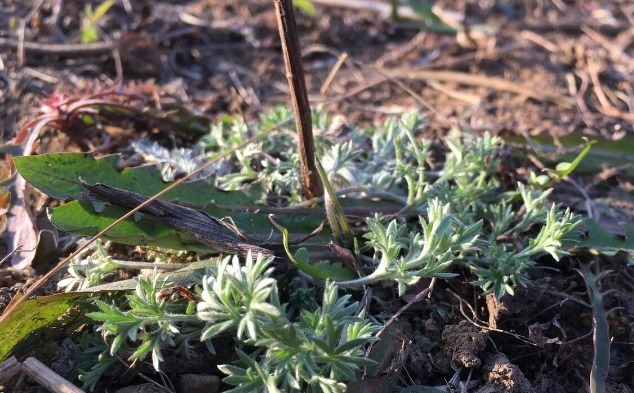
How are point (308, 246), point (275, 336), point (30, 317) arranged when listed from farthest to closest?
point (308, 246) < point (30, 317) < point (275, 336)

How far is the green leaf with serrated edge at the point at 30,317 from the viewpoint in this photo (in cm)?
164

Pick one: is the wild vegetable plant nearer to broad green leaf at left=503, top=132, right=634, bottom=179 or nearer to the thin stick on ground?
the thin stick on ground

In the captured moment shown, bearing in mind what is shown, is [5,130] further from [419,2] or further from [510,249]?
[419,2]

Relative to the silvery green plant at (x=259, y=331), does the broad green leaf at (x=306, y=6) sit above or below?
below

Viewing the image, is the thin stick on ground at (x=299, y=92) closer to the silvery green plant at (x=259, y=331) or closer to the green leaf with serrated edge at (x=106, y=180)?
the green leaf with serrated edge at (x=106, y=180)

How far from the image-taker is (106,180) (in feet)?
6.66

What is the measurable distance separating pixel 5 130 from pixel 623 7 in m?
4.09

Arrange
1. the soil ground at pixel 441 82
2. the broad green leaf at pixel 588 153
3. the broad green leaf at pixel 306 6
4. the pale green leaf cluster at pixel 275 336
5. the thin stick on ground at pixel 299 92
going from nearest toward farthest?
the pale green leaf cluster at pixel 275 336
the thin stick on ground at pixel 299 92
the soil ground at pixel 441 82
the broad green leaf at pixel 588 153
the broad green leaf at pixel 306 6

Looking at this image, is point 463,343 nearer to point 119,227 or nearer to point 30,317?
point 119,227

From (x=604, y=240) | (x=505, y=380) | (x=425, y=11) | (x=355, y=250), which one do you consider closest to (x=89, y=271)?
(x=355, y=250)

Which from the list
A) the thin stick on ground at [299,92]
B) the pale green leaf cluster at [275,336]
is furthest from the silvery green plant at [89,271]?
the thin stick on ground at [299,92]

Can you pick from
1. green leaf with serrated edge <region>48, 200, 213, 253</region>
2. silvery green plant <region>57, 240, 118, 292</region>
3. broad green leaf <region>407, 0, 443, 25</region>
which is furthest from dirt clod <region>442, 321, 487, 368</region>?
broad green leaf <region>407, 0, 443, 25</region>

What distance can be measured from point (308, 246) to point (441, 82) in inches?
80.1

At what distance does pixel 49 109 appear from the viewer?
2.41m
